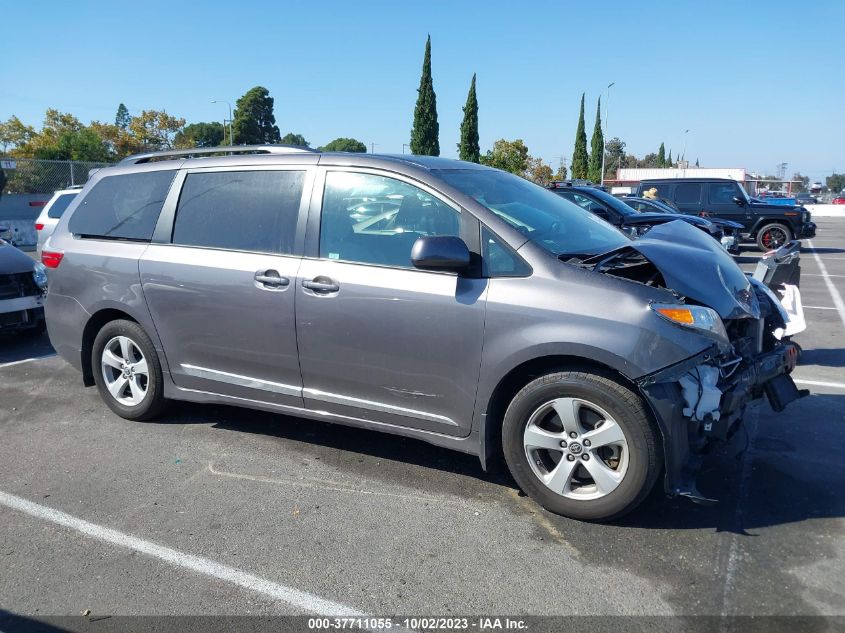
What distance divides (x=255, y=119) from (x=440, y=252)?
64.0 metres

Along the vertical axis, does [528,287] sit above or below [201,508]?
above

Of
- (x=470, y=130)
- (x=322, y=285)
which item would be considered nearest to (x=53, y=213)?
(x=322, y=285)

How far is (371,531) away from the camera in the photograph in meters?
3.50

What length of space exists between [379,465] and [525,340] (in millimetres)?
1408

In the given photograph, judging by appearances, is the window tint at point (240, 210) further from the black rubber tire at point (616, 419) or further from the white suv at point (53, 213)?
the white suv at point (53, 213)

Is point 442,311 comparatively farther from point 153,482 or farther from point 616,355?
point 153,482

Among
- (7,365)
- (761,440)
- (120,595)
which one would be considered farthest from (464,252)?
(7,365)

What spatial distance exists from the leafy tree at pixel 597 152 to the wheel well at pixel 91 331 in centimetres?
5214

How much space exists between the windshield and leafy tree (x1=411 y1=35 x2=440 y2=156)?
34.1 meters

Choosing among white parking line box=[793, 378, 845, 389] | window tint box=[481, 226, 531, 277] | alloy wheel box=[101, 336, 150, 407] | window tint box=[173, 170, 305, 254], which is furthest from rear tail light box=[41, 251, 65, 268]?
white parking line box=[793, 378, 845, 389]

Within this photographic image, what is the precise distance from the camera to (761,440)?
4.58 meters

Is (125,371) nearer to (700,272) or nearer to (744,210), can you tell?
(700,272)

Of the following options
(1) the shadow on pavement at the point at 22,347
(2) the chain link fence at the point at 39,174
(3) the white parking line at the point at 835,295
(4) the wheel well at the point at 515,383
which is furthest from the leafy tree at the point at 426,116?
(4) the wheel well at the point at 515,383

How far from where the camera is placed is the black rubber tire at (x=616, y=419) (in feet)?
10.8
